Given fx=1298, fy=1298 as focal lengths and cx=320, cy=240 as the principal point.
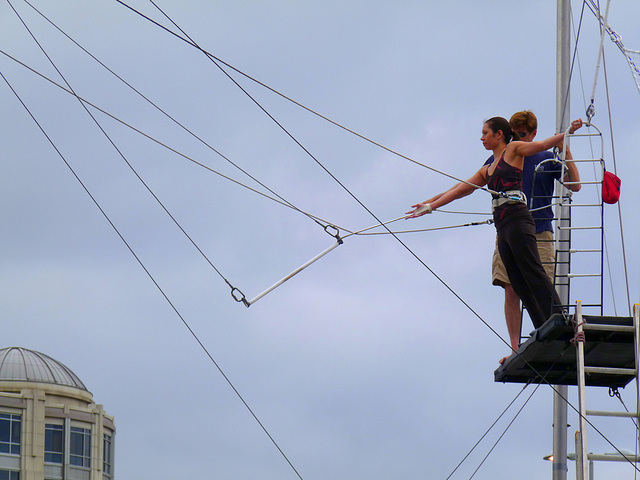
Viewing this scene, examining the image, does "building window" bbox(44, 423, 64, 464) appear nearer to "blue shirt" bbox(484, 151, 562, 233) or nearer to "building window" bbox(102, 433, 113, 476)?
"building window" bbox(102, 433, 113, 476)

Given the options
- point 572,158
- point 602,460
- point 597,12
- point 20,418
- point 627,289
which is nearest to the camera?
point 602,460

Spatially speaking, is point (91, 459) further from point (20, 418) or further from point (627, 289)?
point (627, 289)

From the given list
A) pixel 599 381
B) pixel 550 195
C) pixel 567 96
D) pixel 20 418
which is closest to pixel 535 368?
pixel 599 381

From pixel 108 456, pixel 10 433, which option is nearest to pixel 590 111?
pixel 10 433

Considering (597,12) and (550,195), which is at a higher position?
(597,12)

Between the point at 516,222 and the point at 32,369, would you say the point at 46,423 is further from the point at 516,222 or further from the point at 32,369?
the point at 516,222

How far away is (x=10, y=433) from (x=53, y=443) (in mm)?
2585

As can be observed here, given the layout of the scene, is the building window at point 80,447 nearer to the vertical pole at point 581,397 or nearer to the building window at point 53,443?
the building window at point 53,443

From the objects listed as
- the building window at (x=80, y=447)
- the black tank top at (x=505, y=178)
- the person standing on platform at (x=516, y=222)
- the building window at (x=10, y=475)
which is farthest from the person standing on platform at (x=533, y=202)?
the building window at (x=80, y=447)

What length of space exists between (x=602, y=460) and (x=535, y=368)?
5.22 ft

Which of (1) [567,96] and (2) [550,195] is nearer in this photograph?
(2) [550,195]

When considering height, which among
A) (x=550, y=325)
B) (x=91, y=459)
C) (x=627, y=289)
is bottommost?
(x=550, y=325)

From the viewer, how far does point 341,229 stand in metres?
13.8

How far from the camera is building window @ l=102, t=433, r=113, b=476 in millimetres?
76812
